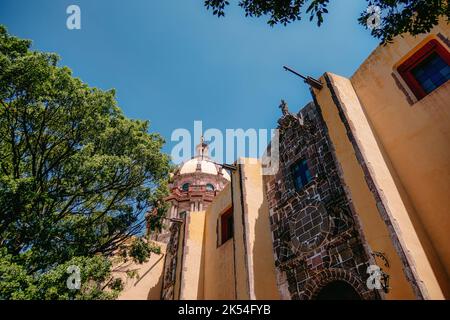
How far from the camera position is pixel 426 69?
7520 millimetres

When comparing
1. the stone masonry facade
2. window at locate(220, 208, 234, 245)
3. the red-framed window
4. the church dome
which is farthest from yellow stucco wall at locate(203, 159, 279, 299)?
the church dome

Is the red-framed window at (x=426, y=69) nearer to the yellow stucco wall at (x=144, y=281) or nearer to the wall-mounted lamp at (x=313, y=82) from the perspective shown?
the wall-mounted lamp at (x=313, y=82)

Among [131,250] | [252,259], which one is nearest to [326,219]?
[252,259]

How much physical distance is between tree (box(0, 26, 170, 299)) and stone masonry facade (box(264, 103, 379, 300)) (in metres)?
5.04

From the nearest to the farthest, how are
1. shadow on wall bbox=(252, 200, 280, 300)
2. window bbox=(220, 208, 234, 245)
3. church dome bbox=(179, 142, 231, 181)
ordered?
shadow on wall bbox=(252, 200, 280, 300) < window bbox=(220, 208, 234, 245) < church dome bbox=(179, 142, 231, 181)

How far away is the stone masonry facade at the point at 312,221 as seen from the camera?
6.77 meters

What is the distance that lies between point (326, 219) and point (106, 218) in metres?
8.05

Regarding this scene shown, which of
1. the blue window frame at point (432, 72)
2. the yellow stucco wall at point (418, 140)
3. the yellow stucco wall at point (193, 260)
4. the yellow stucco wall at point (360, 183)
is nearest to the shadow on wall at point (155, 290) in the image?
the yellow stucco wall at point (193, 260)

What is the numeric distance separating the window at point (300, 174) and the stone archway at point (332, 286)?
2767 millimetres

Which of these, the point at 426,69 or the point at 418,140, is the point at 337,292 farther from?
the point at 426,69

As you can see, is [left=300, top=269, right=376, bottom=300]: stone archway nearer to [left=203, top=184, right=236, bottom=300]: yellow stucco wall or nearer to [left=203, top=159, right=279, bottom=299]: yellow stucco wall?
[left=203, top=159, right=279, bottom=299]: yellow stucco wall

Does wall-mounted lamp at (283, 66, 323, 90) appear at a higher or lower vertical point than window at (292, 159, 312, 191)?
higher

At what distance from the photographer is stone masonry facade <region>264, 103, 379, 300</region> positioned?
677cm

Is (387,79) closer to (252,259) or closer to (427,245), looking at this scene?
(427,245)
